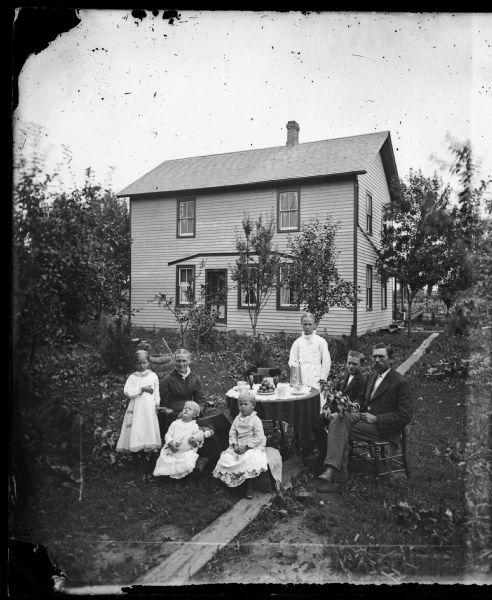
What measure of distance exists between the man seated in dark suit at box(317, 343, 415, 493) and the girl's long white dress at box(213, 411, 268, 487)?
77 centimetres

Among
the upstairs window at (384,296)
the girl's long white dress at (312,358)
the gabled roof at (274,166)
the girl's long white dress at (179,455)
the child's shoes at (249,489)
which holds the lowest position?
the child's shoes at (249,489)

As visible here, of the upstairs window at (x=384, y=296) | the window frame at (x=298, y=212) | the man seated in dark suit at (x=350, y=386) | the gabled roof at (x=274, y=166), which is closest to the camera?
the man seated in dark suit at (x=350, y=386)

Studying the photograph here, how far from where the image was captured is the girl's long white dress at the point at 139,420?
5.19 metres

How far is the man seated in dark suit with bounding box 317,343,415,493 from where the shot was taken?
491cm

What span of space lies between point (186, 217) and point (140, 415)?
10632 millimetres

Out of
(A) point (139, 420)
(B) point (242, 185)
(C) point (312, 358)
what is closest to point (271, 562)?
(A) point (139, 420)

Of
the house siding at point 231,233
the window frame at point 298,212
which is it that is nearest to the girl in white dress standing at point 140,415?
the house siding at point 231,233

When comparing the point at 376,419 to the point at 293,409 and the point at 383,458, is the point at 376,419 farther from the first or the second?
the point at 293,409

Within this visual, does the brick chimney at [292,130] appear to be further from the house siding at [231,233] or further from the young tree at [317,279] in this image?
the house siding at [231,233]

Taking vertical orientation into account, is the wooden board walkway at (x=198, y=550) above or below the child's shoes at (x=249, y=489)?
below

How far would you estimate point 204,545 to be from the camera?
3695mm

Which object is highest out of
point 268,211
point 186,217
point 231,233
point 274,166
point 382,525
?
point 274,166

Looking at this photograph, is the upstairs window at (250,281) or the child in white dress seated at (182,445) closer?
the child in white dress seated at (182,445)

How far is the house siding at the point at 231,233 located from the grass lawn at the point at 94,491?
7.81 metres
